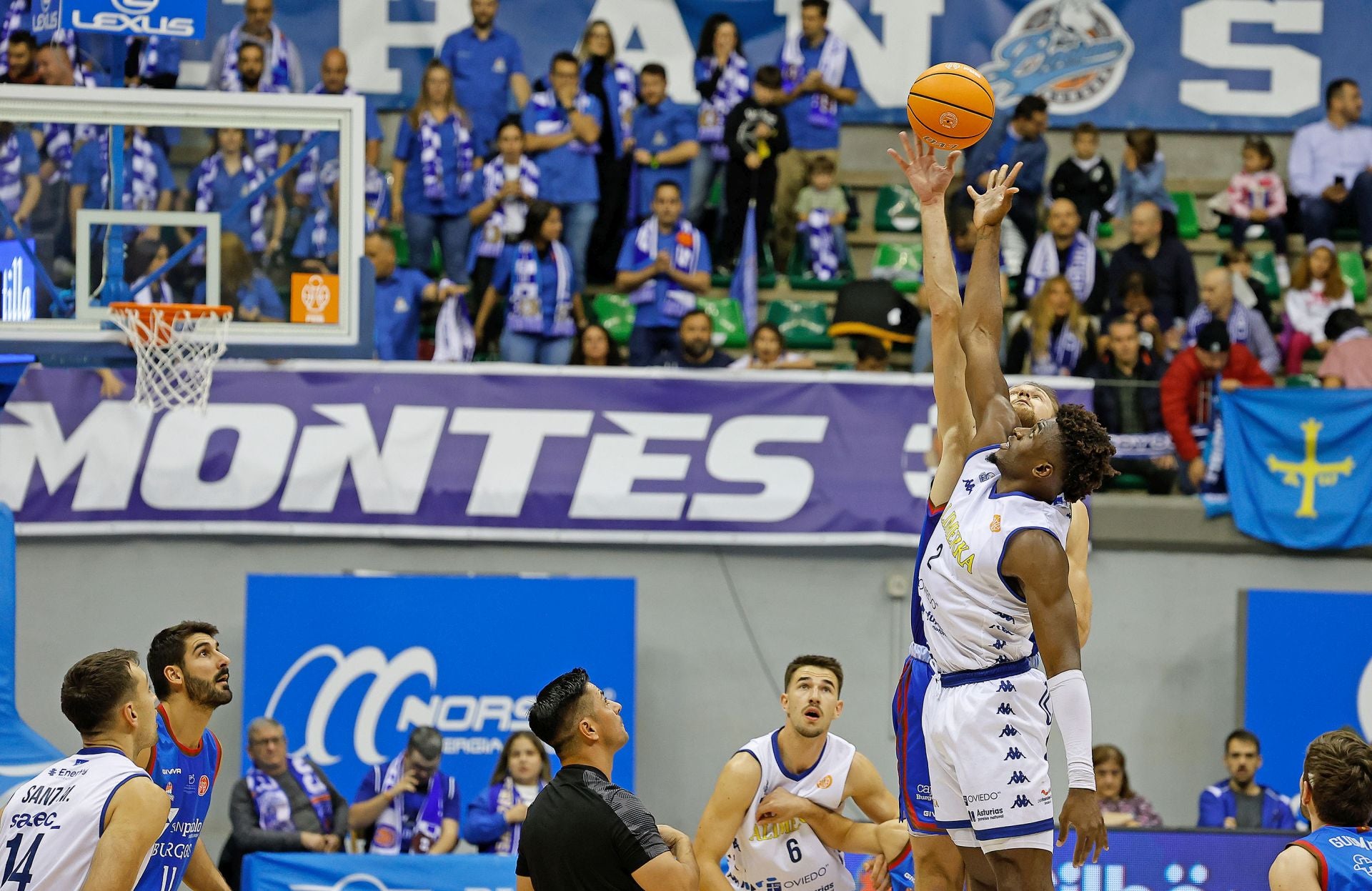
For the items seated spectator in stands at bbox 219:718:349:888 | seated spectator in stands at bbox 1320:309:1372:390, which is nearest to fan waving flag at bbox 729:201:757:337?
seated spectator in stands at bbox 1320:309:1372:390

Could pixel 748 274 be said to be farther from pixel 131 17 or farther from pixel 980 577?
pixel 980 577

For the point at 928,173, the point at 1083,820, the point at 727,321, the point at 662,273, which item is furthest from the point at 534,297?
the point at 1083,820

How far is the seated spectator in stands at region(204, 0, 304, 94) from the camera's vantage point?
13.5 meters

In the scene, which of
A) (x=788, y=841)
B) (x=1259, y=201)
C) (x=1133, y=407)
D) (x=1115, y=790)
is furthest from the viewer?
(x=1259, y=201)

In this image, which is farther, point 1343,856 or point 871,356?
point 871,356

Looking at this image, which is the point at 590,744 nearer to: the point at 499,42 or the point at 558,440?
the point at 558,440

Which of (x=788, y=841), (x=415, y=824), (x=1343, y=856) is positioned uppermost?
(x=1343, y=856)

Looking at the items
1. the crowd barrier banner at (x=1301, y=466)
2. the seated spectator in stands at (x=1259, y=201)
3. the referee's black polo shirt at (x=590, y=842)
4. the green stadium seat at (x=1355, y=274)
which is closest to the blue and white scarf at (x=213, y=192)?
the referee's black polo shirt at (x=590, y=842)

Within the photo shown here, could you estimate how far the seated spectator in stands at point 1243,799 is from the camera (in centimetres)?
1070

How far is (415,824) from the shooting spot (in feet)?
33.7

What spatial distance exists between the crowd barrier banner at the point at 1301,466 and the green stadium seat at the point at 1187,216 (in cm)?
306

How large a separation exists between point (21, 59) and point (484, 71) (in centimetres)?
401

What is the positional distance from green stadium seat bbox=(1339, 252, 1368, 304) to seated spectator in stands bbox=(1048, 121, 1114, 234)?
210 centimetres

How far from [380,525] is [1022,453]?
293 inches
